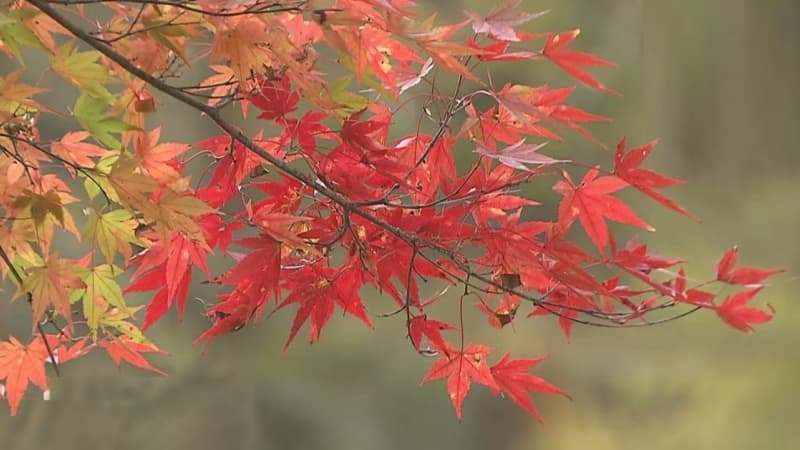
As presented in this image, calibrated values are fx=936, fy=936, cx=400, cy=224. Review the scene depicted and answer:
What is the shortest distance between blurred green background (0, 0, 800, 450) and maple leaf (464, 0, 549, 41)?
1.34m

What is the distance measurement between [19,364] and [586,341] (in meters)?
1.39

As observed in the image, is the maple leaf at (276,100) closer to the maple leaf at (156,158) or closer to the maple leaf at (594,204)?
the maple leaf at (156,158)

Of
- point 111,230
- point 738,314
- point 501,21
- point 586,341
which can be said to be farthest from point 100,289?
point 586,341

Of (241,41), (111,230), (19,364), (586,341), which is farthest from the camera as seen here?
(586,341)

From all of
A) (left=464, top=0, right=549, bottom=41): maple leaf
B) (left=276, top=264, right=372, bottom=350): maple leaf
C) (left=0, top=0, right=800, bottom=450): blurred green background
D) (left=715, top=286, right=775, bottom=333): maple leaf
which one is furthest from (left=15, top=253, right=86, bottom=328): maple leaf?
(left=0, top=0, right=800, bottom=450): blurred green background

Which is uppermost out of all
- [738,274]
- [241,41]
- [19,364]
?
[241,41]

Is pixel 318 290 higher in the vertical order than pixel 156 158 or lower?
lower

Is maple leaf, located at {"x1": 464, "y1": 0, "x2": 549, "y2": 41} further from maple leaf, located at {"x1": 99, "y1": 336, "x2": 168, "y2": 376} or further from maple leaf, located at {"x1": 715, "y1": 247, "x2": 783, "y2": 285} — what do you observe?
maple leaf, located at {"x1": 99, "y1": 336, "x2": 168, "y2": 376}

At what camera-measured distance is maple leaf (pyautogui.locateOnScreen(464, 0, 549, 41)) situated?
761 millimetres

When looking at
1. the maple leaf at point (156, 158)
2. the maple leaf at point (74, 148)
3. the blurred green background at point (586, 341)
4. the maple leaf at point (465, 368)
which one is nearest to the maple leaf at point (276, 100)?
the maple leaf at point (156, 158)

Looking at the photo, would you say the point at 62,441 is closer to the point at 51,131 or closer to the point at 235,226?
the point at 51,131

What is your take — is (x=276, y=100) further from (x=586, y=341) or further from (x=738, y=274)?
(x=586, y=341)

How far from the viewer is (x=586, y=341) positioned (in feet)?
7.18

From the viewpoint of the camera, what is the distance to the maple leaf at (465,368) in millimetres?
1034
